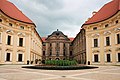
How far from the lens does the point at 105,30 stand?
3209 cm

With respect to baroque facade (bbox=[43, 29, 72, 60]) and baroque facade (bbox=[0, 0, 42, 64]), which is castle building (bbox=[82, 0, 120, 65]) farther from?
baroque facade (bbox=[43, 29, 72, 60])

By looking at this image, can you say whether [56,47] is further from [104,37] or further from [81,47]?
[104,37]

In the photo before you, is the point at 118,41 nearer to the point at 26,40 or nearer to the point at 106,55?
the point at 106,55

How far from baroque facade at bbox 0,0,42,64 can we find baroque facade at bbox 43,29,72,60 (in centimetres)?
3240

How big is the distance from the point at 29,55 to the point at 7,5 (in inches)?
497

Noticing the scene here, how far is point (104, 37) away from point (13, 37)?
19644 millimetres

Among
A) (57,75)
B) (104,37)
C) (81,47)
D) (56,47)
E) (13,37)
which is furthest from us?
(56,47)

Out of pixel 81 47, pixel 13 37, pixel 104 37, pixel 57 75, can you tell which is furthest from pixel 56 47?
pixel 57 75

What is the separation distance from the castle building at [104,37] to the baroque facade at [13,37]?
46.0 ft

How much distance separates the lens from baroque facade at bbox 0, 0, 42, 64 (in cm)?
2892

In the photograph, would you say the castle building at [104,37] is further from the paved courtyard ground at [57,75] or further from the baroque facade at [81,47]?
the paved courtyard ground at [57,75]

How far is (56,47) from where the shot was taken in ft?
226

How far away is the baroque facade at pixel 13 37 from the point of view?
1139 inches

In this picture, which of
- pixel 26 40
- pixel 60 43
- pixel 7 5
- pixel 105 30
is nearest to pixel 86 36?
pixel 105 30
